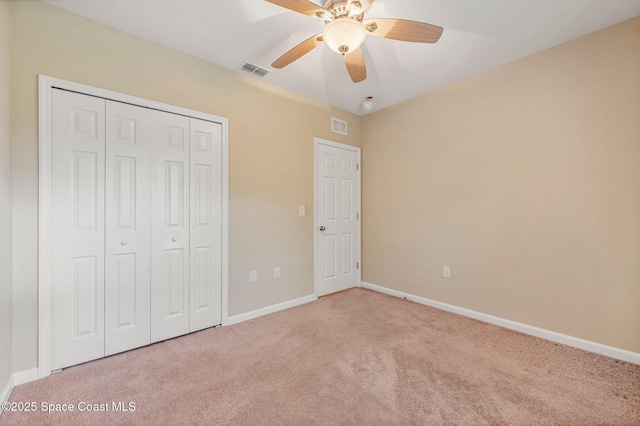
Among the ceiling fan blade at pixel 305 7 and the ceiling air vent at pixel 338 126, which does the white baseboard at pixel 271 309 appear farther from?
the ceiling fan blade at pixel 305 7

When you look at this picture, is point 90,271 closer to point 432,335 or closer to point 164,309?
point 164,309

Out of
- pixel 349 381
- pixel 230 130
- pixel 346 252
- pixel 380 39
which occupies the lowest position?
pixel 349 381

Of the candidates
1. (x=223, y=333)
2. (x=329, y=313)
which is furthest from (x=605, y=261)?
(x=223, y=333)

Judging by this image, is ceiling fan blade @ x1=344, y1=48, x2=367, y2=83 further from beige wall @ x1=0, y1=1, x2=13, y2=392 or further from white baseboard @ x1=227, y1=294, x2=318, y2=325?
white baseboard @ x1=227, y1=294, x2=318, y2=325

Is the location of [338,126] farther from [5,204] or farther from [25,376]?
[25,376]

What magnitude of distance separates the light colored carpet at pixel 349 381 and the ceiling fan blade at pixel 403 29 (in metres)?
2.24

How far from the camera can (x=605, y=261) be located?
6.96 feet

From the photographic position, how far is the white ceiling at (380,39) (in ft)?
6.12

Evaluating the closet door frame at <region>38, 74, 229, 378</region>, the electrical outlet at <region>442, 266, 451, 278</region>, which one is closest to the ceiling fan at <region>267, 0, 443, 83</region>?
the closet door frame at <region>38, 74, 229, 378</region>

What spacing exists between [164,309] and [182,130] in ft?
5.26

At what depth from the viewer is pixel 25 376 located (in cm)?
176

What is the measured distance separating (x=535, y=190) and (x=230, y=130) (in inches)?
117

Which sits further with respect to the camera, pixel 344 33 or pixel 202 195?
pixel 202 195

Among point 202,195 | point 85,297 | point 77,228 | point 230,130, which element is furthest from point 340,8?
point 85,297
